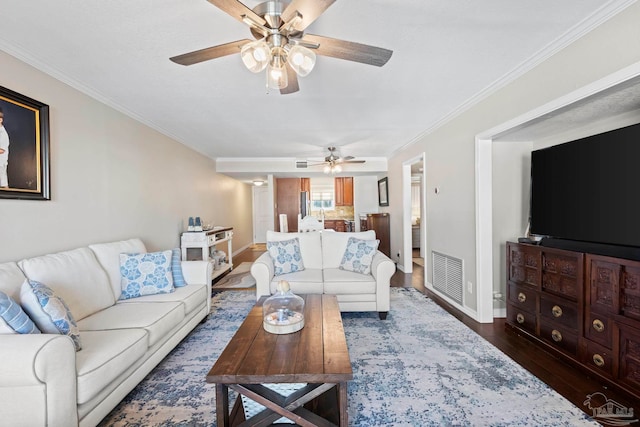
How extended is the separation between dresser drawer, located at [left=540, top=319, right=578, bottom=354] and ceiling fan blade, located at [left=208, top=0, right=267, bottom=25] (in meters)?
2.95

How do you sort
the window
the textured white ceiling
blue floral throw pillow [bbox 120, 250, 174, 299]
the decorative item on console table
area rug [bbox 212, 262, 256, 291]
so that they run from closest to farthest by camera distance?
the textured white ceiling < the decorative item on console table < blue floral throw pillow [bbox 120, 250, 174, 299] < area rug [bbox 212, 262, 256, 291] < the window

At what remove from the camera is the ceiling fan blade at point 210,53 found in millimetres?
1488

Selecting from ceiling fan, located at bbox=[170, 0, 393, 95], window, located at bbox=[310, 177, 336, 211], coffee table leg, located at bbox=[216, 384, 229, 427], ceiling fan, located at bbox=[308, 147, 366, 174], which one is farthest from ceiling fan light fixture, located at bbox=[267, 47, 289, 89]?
window, located at bbox=[310, 177, 336, 211]

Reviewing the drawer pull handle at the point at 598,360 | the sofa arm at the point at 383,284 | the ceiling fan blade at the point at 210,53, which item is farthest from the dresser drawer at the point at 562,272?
the ceiling fan blade at the point at 210,53

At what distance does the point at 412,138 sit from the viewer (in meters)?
4.34

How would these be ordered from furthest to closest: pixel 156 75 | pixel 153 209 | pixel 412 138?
1. pixel 412 138
2. pixel 153 209
3. pixel 156 75

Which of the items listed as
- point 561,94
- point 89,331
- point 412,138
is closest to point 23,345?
point 89,331

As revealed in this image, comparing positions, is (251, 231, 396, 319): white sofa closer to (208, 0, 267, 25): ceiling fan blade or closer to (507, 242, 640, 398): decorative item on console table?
(507, 242, 640, 398): decorative item on console table

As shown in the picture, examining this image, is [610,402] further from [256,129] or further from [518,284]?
[256,129]

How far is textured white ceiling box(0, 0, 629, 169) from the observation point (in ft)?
5.12

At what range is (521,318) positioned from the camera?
2.54 m

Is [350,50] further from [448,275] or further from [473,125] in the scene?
[448,275]

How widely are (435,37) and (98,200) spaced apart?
10.5ft

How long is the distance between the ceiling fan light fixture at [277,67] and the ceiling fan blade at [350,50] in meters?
0.16
